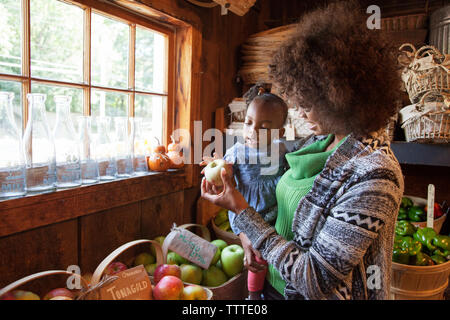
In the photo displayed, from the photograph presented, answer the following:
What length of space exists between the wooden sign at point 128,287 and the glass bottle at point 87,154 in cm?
50

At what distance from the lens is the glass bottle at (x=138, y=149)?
1688mm

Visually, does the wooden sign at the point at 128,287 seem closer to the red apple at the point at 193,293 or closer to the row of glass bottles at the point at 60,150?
the red apple at the point at 193,293

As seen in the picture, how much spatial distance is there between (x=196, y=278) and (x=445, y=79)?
1413 mm

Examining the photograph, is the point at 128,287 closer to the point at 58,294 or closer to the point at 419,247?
the point at 58,294

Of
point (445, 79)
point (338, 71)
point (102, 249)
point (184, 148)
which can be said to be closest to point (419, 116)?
point (445, 79)

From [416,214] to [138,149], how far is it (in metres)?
1.66

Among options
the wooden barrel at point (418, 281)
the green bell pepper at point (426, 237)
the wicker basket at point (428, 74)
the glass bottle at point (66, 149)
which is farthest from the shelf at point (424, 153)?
the glass bottle at point (66, 149)

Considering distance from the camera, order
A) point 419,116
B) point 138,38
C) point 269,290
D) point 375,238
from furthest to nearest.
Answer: point 138,38, point 419,116, point 269,290, point 375,238

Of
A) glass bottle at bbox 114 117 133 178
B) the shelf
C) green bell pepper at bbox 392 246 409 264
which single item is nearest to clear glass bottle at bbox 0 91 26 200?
glass bottle at bbox 114 117 133 178

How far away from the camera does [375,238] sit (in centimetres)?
78

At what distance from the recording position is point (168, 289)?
1140 millimetres

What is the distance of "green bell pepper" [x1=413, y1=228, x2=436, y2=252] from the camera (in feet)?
5.59

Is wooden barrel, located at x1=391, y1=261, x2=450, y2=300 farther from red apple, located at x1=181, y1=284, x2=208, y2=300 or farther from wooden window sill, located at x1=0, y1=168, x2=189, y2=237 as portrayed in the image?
wooden window sill, located at x1=0, y1=168, x2=189, y2=237
